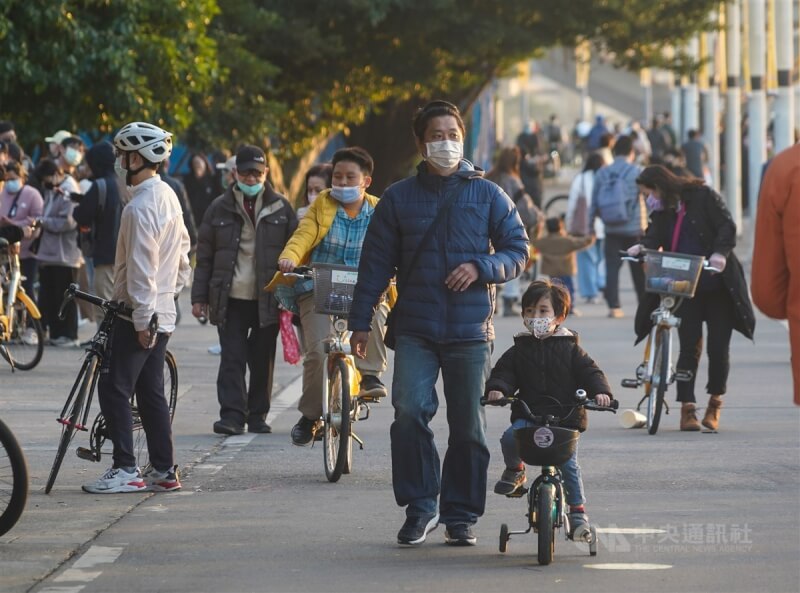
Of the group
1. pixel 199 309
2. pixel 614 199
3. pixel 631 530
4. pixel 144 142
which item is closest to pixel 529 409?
pixel 631 530

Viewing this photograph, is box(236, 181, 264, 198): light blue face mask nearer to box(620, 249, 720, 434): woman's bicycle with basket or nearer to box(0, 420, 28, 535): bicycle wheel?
box(620, 249, 720, 434): woman's bicycle with basket

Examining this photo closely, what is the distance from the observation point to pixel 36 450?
1130cm

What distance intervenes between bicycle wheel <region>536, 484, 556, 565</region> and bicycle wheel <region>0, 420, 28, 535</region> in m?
2.07

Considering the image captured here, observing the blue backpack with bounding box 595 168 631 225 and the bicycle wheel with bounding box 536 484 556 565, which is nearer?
the bicycle wheel with bounding box 536 484 556 565

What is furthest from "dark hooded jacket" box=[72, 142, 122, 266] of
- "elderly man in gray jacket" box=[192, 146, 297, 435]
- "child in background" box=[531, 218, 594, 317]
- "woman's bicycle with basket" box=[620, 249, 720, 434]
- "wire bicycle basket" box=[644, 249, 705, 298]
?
"child in background" box=[531, 218, 594, 317]

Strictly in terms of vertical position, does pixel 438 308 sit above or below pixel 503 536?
above

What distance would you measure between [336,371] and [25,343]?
19.0 feet

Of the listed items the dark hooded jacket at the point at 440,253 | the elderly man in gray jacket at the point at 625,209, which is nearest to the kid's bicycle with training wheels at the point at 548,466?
the dark hooded jacket at the point at 440,253

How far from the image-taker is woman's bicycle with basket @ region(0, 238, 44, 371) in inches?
614

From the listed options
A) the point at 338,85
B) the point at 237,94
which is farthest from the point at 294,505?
the point at 338,85

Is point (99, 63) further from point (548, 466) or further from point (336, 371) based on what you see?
point (548, 466)

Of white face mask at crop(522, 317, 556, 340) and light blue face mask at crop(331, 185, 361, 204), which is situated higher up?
light blue face mask at crop(331, 185, 361, 204)

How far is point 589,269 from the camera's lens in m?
23.5

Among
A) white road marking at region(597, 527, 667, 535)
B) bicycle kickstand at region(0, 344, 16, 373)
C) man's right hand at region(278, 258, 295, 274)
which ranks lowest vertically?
white road marking at region(597, 527, 667, 535)
